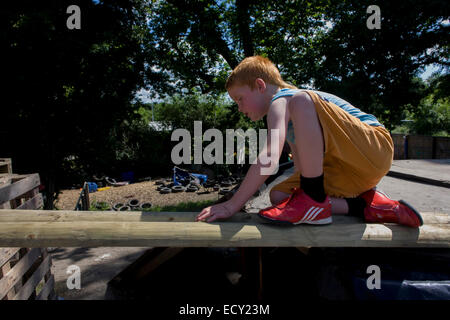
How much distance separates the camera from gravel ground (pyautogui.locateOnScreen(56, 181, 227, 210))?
9.71m

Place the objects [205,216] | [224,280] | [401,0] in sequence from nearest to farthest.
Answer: [205,216] → [224,280] → [401,0]

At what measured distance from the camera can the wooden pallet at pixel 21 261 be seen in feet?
7.38

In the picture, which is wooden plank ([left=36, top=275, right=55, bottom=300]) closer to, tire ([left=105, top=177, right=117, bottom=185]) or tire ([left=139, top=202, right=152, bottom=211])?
tire ([left=139, top=202, right=152, bottom=211])

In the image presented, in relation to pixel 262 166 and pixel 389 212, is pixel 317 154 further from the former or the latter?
pixel 389 212

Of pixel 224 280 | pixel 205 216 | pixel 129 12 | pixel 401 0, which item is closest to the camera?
pixel 205 216

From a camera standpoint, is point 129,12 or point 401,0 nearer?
point 129,12

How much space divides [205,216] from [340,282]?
1.02 meters

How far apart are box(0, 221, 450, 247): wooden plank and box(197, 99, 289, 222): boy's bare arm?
0.10 m

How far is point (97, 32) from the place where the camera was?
7145mm

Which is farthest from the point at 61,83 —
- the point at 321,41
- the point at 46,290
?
the point at 321,41

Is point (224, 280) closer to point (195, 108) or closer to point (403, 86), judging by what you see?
point (403, 86)

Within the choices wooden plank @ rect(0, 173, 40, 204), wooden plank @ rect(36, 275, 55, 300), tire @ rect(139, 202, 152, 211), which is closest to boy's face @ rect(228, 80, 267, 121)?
wooden plank @ rect(0, 173, 40, 204)

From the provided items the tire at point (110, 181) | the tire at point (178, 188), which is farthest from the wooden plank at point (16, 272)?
the tire at point (110, 181)
